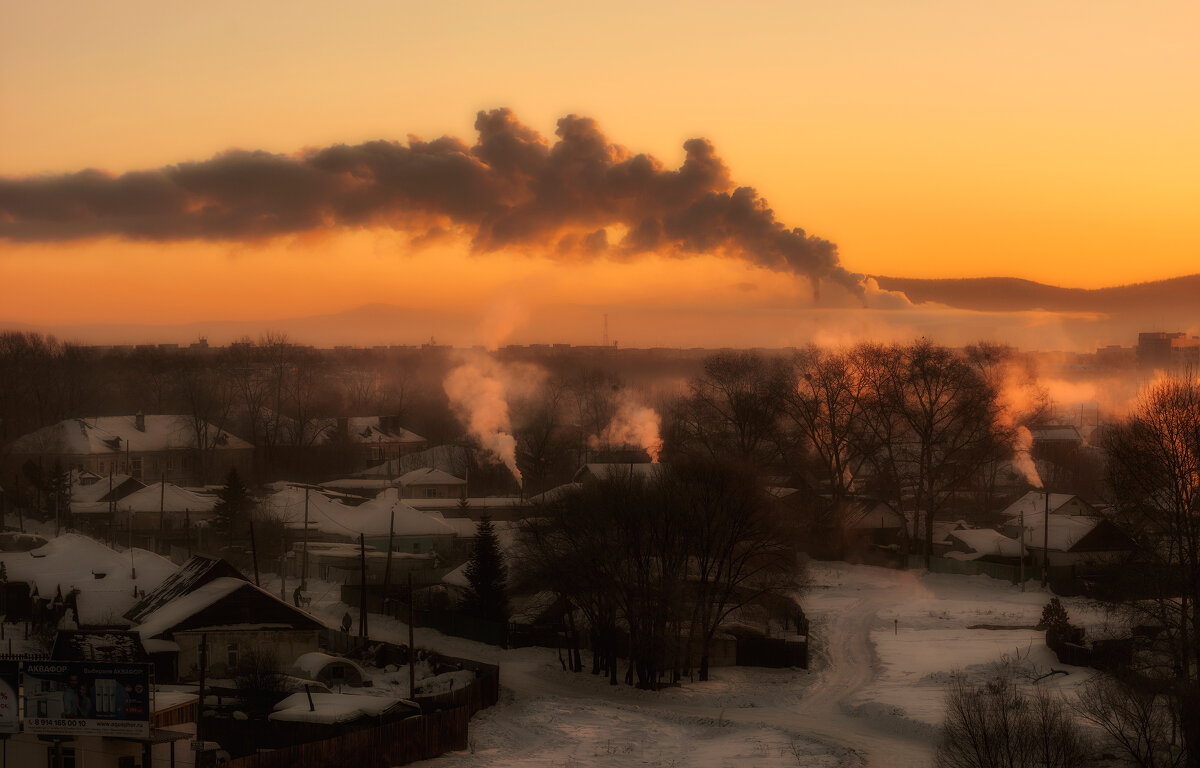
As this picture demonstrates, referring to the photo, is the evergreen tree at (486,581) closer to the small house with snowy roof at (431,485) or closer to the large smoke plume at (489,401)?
the small house with snowy roof at (431,485)

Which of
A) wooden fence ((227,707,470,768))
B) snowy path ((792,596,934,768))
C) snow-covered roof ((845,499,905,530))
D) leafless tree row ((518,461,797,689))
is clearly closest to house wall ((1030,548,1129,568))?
snow-covered roof ((845,499,905,530))

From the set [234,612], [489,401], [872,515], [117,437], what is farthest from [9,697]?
[489,401]

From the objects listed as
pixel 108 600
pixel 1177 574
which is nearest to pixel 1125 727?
pixel 1177 574

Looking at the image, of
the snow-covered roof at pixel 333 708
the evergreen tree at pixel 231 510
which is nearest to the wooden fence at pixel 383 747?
the snow-covered roof at pixel 333 708

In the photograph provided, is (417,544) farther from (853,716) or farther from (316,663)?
(853,716)

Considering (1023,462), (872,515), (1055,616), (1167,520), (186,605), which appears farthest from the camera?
Result: (1023,462)

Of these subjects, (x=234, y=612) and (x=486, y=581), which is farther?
(x=486, y=581)

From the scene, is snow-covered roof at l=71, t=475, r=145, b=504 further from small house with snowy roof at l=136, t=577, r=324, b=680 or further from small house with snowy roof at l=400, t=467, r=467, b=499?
small house with snowy roof at l=136, t=577, r=324, b=680

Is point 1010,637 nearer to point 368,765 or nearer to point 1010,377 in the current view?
point 368,765
